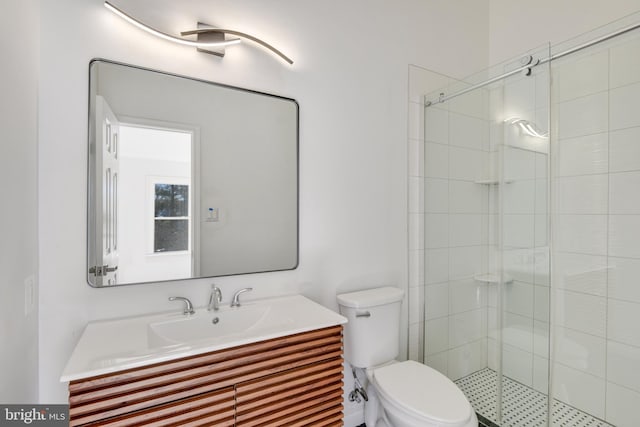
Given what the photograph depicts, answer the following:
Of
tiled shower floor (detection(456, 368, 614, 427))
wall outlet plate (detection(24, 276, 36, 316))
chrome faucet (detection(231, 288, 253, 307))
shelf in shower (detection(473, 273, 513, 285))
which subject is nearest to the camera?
wall outlet plate (detection(24, 276, 36, 316))

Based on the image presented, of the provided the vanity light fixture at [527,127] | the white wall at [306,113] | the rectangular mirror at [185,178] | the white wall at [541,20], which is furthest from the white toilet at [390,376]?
the white wall at [541,20]

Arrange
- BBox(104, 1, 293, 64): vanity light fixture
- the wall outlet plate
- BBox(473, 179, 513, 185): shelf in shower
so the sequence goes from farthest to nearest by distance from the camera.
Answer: BBox(473, 179, 513, 185): shelf in shower → BBox(104, 1, 293, 64): vanity light fixture → the wall outlet plate

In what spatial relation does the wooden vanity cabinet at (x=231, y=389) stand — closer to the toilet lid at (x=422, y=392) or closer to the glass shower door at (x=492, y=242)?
the toilet lid at (x=422, y=392)

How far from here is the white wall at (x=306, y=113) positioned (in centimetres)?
124

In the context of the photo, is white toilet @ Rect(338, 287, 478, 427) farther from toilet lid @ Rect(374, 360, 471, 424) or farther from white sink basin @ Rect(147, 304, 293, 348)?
white sink basin @ Rect(147, 304, 293, 348)

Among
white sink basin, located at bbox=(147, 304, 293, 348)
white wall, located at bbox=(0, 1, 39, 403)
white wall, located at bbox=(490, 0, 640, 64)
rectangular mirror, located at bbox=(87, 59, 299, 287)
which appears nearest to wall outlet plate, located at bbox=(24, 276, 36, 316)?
white wall, located at bbox=(0, 1, 39, 403)

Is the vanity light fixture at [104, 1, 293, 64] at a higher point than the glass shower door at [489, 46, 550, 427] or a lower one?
higher

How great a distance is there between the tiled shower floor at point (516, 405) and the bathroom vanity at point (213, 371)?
42.6 inches

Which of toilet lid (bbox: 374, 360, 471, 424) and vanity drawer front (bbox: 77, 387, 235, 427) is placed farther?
toilet lid (bbox: 374, 360, 471, 424)

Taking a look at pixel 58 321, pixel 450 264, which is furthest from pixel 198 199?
pixel 450 264

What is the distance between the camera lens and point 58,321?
1.24 m

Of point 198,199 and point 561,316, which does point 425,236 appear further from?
point 198,199

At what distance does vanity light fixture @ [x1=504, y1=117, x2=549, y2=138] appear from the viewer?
1.71 m

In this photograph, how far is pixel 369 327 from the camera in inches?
68.4
